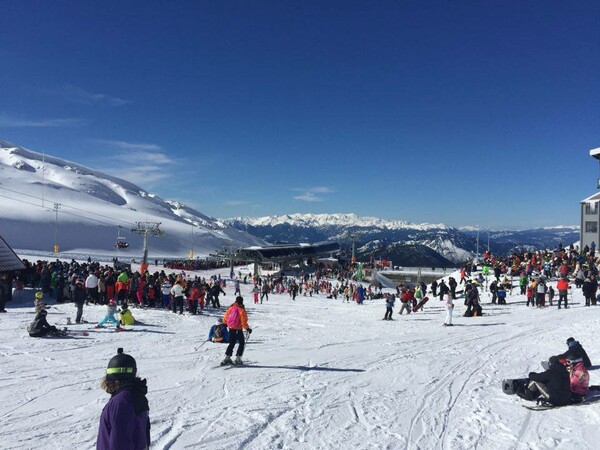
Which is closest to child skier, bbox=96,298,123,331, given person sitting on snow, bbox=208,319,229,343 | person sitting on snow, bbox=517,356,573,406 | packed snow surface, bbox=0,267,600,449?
packed snow surface, bbox=0,267,600,449

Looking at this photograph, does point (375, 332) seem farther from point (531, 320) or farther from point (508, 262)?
point (508, 262)

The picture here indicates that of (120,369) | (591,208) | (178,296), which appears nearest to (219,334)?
(178,296)

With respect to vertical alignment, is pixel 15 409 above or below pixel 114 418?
below

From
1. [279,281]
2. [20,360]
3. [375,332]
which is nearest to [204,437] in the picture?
[20,360]

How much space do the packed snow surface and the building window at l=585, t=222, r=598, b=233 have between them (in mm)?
33598

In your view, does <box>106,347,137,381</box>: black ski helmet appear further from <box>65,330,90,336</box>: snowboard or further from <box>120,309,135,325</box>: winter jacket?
<box>120,309,135,325</box>: winter jacket

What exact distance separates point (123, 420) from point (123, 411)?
6 cm

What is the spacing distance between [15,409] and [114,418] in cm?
441

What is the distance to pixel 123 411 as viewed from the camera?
9.27ft

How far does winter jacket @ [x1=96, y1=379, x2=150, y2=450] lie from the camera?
2.82 metres

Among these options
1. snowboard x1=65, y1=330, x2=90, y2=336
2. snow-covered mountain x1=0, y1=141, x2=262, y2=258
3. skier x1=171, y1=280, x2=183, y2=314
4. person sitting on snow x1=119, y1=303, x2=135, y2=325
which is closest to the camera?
Result: snowboard x1=65, y1=330, x2=90, y2=336

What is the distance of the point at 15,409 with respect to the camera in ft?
19.6

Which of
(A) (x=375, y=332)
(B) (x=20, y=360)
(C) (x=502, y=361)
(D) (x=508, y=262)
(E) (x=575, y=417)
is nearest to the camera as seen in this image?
(E) (x=575, y=417)

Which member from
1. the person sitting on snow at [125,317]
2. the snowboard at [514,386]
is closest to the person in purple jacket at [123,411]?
the snowboard at [514,386]
